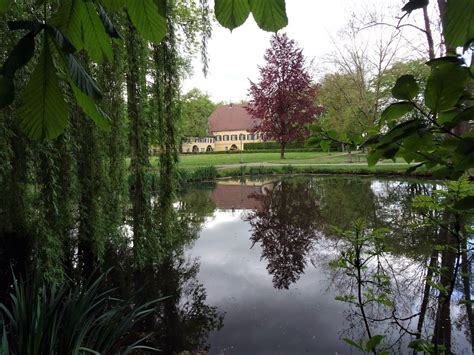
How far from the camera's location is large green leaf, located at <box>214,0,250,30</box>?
23.2 inches

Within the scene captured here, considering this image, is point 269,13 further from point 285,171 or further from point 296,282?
point 285,171

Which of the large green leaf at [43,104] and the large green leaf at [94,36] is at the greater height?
the large green leaf at [94,36]

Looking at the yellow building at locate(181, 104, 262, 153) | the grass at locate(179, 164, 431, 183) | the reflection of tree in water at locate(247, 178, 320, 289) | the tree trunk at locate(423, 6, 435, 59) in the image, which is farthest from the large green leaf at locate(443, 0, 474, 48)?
the yellow building at locate(181, 104, 262, 153)

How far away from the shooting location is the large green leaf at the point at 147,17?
0.60 metres

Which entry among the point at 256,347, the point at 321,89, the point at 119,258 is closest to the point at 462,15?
the point at 256,347

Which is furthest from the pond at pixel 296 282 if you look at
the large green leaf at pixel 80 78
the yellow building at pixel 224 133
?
the yellow building at pixel 224 133

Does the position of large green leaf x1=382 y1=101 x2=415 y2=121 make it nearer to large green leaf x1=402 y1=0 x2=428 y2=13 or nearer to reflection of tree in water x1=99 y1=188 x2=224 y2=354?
large green leaf x1=402 y1=0 x2=428 y2=13

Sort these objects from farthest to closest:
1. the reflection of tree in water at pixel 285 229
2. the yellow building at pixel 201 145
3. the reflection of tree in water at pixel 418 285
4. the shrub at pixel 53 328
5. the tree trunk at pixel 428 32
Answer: the yellow building at pixel 201 145 → the tree trunk at pixel 428 32 → the reflection of tree in water at pixel 285 229 → the reflection of tree in water at pixel 418 285 → the shrub at pixel 53 328

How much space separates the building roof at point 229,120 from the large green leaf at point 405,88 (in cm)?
5572

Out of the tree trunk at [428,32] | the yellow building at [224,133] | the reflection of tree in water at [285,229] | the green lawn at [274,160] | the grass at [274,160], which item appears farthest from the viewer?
the yellow building at [224,133]

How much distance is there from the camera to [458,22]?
52 cm

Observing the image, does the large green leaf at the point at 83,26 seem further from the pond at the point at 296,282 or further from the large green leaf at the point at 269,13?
the pond at the point at 296,282

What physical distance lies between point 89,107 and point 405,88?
567mm

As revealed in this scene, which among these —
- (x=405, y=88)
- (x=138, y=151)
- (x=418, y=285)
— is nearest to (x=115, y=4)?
(x=405, y=88)
